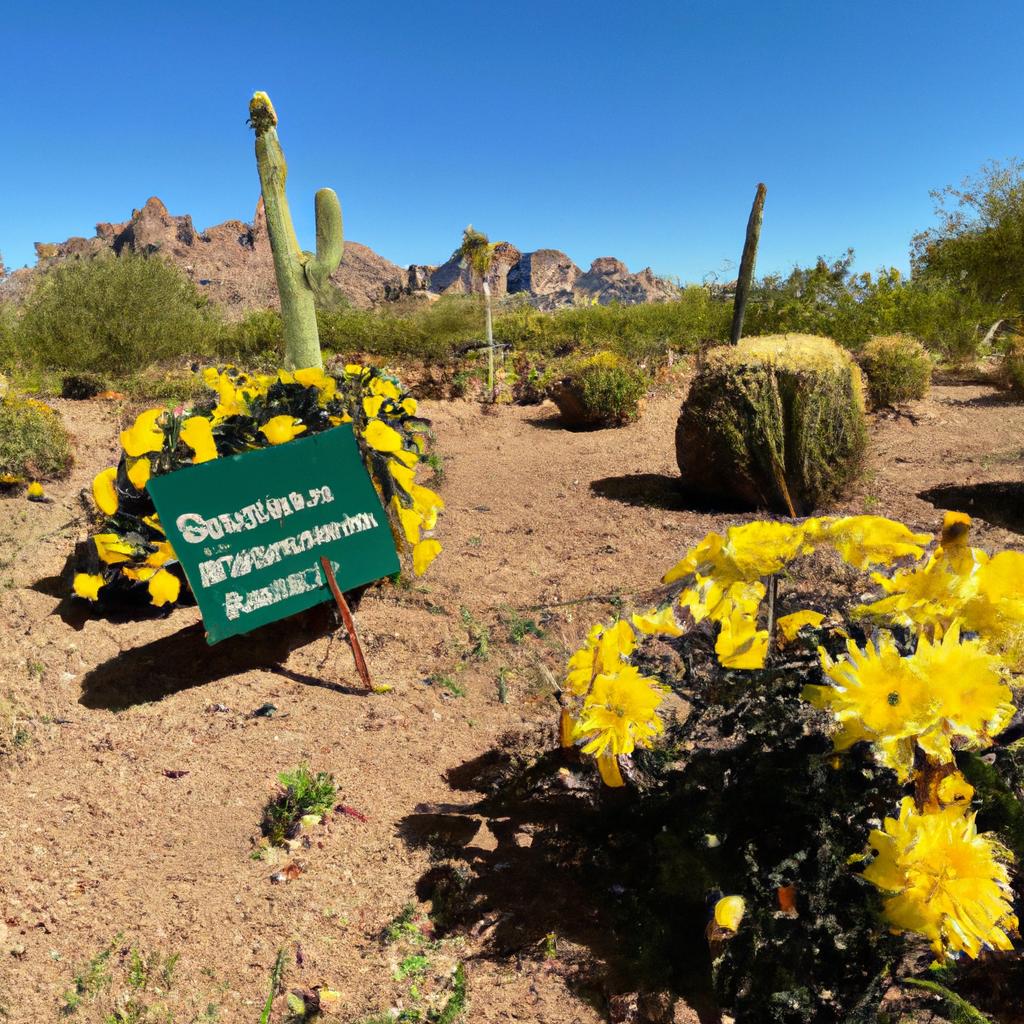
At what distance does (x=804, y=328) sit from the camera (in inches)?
499

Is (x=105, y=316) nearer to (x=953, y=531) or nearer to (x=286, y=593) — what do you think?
(x=286, y=593)

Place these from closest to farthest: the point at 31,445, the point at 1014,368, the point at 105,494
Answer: the point at 105,494, the point at 31,445, the point at 1014,368

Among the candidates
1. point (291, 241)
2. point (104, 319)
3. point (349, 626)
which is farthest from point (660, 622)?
point (104, 319)

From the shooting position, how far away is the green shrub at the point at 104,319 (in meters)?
10.5

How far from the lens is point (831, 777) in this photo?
1251mm

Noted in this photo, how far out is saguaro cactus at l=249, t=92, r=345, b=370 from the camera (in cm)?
566

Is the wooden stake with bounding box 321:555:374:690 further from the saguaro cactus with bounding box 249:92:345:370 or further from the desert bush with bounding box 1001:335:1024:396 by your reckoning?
the desert bush with bounding box 1001:335:1024:396

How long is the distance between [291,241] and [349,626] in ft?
14.3

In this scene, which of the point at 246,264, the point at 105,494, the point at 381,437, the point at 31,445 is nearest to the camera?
the point at 105,494

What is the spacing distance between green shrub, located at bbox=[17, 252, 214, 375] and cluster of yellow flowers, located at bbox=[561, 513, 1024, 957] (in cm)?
1144

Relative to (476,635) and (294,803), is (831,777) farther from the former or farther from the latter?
(476,635)

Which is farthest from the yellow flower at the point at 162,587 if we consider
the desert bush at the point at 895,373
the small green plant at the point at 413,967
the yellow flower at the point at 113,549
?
the desert bush at the point at 895,373

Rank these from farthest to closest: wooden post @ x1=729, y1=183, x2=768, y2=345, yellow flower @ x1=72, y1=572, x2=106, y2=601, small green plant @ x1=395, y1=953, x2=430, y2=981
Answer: wooden post @ x1=729, y1=183, x2=768, y2=345 < yellow flower @ x1=72, y1=572, x2=106, y2=601 < small green plant @ x1=395, y1=953, x2=430, y2=981

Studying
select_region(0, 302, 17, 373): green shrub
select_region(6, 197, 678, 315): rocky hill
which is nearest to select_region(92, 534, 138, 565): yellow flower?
select_region(0, 302, 17, 373): green shrub
